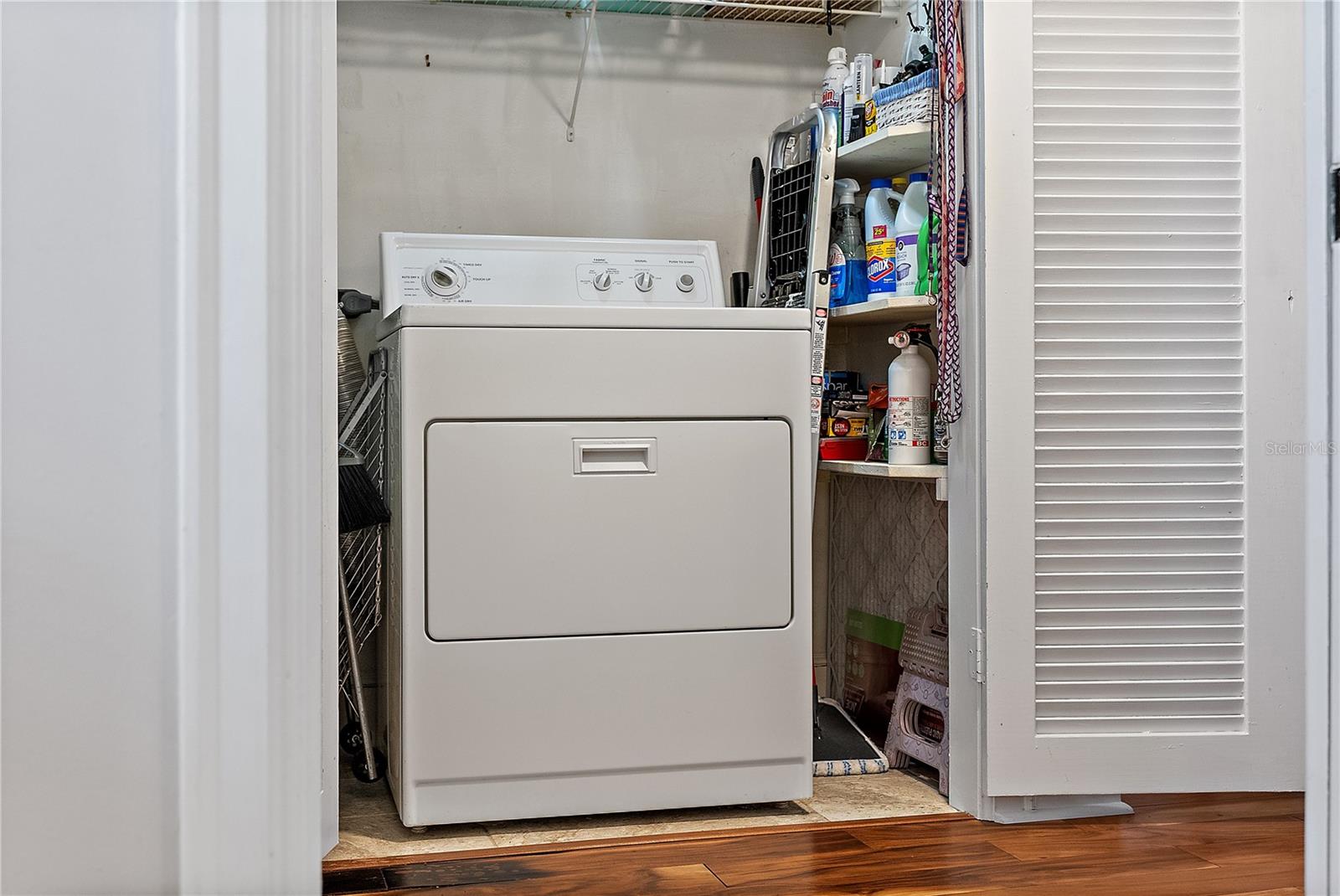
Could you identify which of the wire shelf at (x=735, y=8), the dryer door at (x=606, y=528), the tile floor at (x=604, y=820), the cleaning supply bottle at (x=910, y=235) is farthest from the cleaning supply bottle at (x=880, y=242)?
the tile floor at (x=604, y=820)

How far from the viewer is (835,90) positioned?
7.50 feet

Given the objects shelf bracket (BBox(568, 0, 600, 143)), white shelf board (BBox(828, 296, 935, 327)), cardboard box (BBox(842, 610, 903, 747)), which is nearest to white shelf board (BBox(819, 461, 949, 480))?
white shelf board (BBox(828, 296, 935, 327))

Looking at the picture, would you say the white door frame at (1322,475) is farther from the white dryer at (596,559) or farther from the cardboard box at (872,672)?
the cardboard box at (872,672)

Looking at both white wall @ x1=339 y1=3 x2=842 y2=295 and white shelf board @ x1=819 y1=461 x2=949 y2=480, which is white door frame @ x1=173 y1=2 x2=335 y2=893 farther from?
white wall @ x1=339 y1=3 x2=842 y2=295

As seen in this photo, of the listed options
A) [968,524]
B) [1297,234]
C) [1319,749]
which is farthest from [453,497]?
[1297,234]

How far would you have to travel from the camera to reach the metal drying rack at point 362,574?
6.67ft

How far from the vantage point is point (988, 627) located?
5.94 ft

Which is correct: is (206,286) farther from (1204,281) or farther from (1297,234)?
(1297,234)

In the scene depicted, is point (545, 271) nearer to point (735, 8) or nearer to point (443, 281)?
point (443, 281)

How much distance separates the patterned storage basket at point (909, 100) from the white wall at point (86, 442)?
4.85 ft

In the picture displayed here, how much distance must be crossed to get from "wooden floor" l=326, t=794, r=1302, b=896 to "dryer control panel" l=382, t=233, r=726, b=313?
3.29 ft

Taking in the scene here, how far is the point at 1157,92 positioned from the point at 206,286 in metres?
1.60

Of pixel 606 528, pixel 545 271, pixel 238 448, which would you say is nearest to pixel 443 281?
pixel 545 271

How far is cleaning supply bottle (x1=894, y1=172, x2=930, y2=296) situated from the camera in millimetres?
2057
